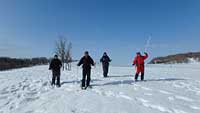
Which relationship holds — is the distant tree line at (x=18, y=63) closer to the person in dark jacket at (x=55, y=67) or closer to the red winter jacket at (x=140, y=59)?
the person in dark jacket at (x=55, y=67)

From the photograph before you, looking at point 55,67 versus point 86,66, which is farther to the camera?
point 55,67

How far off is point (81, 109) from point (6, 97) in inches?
175

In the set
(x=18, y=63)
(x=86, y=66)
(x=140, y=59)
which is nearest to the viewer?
(x=86, y=66)

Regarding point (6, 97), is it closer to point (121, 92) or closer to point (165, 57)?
point (121, 92)

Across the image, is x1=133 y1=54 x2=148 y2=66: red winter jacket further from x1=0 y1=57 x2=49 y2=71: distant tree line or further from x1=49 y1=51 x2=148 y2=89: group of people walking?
x1=0 y1=57 x2=49 y2=71: distant tree line

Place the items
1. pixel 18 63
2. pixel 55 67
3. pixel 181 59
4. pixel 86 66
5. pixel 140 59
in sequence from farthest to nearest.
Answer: pixel 18 63 → pixel 181 59 → pixel 140 59 → pixel 55 67 → pixel 86 66

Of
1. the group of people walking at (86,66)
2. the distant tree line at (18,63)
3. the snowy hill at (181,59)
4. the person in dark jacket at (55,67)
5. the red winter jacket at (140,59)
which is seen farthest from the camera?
the distant tree line at (18,63)

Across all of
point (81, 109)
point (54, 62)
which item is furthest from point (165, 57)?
point (81, 109)

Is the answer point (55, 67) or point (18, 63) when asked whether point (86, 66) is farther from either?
point (18, 63)

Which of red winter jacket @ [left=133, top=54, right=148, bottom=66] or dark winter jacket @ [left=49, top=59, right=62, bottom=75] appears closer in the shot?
dark winter jacket @ [left=49, top=59, right=62, bottom=75]

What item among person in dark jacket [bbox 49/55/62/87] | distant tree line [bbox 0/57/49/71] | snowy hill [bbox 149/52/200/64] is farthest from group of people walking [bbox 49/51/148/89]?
distant tree line [bbox 0/57/49/71]

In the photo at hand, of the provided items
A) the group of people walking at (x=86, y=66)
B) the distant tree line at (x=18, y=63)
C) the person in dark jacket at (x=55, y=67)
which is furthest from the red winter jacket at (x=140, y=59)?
the distant tree line at (x=18, y=63)

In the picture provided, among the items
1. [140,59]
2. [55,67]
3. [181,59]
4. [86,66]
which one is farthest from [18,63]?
[86,66]

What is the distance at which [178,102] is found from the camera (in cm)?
882
